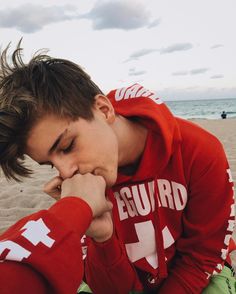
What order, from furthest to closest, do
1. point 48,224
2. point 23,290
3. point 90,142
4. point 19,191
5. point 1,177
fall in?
point 1,177 → point 19,191 → point 90,142 → point 48,224 → point 23,290

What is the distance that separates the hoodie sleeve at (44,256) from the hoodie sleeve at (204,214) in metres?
0.82

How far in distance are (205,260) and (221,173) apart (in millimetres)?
444

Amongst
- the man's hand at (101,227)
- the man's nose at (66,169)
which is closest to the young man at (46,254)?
the man's nose at (66,169)

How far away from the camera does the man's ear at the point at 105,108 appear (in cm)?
187

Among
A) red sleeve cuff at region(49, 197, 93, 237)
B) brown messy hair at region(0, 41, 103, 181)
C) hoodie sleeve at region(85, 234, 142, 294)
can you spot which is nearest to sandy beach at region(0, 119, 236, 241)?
hoodie sleeve at region(85, 234, 142, 294)

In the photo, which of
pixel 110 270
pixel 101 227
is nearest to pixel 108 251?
pixel 110 270

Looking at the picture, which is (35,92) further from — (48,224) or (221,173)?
(221,173)

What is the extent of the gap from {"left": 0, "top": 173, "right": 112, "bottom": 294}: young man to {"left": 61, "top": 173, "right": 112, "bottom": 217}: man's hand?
0.48 ft

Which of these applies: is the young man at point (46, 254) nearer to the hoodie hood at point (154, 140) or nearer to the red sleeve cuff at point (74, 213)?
the red sleeve cuff at point (74, 213)

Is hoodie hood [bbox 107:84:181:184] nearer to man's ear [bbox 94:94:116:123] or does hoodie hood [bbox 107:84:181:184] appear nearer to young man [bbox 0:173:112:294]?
man's ear [bbox 94:94:116:123]

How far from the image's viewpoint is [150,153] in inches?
75.9

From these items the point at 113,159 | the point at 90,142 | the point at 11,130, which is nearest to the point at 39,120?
the point at 11,130

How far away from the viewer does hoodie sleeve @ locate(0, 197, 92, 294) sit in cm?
94

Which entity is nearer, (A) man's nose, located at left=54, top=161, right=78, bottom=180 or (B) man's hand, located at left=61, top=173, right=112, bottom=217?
(B) man's hand, located at left=61, top=173, right=112, bottom=217
